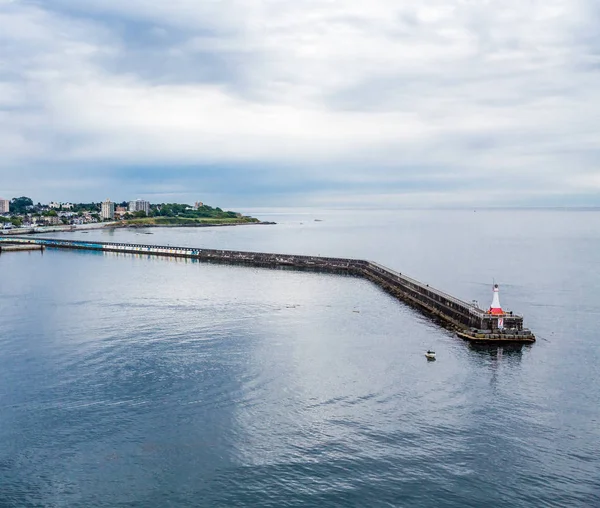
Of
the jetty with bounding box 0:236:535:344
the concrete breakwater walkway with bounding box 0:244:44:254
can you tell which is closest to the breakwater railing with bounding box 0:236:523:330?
the jetty with bounding box 0:236:535:344

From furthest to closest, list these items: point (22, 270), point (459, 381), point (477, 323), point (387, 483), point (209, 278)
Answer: point (22, 270), point (209, 278), point (477, 323), point (459, 381), point (387, 483)

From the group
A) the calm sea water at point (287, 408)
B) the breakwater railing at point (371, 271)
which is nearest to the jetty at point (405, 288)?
the breakwater railing at point (371, 271)

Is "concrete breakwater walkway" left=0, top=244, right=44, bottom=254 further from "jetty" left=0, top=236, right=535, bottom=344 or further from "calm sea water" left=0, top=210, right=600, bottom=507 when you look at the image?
"calm sea water" left=0, top=210, right=600, bottom=507

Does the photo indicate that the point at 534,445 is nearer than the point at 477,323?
Yes

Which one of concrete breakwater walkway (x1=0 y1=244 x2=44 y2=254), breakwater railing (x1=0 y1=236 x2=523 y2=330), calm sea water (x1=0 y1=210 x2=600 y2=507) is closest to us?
calm sea water (x1=0 y1=210 x2=600 y2=507)

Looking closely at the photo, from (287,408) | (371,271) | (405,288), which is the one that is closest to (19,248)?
(371,271)

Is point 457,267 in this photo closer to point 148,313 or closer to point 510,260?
point 510,260

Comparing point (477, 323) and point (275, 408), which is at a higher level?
point (477, 323)

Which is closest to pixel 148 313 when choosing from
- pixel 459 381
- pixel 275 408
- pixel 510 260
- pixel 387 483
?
pixel 275 408
